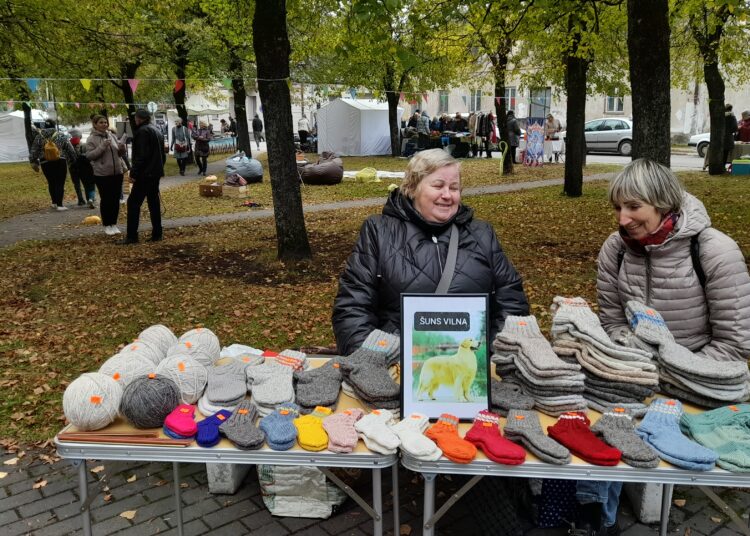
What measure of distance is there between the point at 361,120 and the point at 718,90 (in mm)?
17752

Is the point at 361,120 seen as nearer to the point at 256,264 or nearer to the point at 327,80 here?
the point at 327,80

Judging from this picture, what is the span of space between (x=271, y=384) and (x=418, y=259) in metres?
0.98

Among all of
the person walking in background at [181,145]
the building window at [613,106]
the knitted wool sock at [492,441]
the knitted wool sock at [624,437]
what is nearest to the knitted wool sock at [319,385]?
the knitted wool sock at [492,441]

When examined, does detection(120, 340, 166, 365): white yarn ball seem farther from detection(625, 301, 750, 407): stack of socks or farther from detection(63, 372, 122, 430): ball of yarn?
detection(625, 301, 750, 407): stack of socks

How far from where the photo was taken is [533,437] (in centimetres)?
232

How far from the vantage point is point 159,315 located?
281 inches

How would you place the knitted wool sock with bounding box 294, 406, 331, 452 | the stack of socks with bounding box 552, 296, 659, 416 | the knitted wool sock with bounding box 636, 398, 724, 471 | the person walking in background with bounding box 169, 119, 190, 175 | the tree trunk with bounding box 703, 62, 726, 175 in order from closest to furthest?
the knitted wool sock with bounding box 636, 398, 724, 471 < the knitted wool sock with bounding box 294, 406, 331, 452 < the stack of socks with bounding box 552, 296, 659, 416 < the tree trunk with bounding box 703, 62, 726, 175 < the person walking in background with bounding box 169, 119, 190, 175

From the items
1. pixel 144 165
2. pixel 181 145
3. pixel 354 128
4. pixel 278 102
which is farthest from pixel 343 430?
pixel 354 128

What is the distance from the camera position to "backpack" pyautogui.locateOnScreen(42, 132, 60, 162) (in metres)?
14.6

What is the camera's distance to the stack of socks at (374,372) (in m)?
2.68

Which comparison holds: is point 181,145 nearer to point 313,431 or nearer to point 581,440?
point 313,431

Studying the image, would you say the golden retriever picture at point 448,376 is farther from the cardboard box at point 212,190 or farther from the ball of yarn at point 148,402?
the cardboard box at point 212,190

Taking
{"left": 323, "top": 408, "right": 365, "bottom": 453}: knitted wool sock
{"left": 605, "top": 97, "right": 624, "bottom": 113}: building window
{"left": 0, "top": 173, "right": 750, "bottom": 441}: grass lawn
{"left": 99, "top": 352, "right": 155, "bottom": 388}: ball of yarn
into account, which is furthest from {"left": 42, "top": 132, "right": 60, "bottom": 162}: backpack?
{"left": 605, "top": 97, "right": 624, "bottom": 113}: building window

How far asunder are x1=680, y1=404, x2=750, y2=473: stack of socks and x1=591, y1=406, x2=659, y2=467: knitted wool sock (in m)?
0.22
